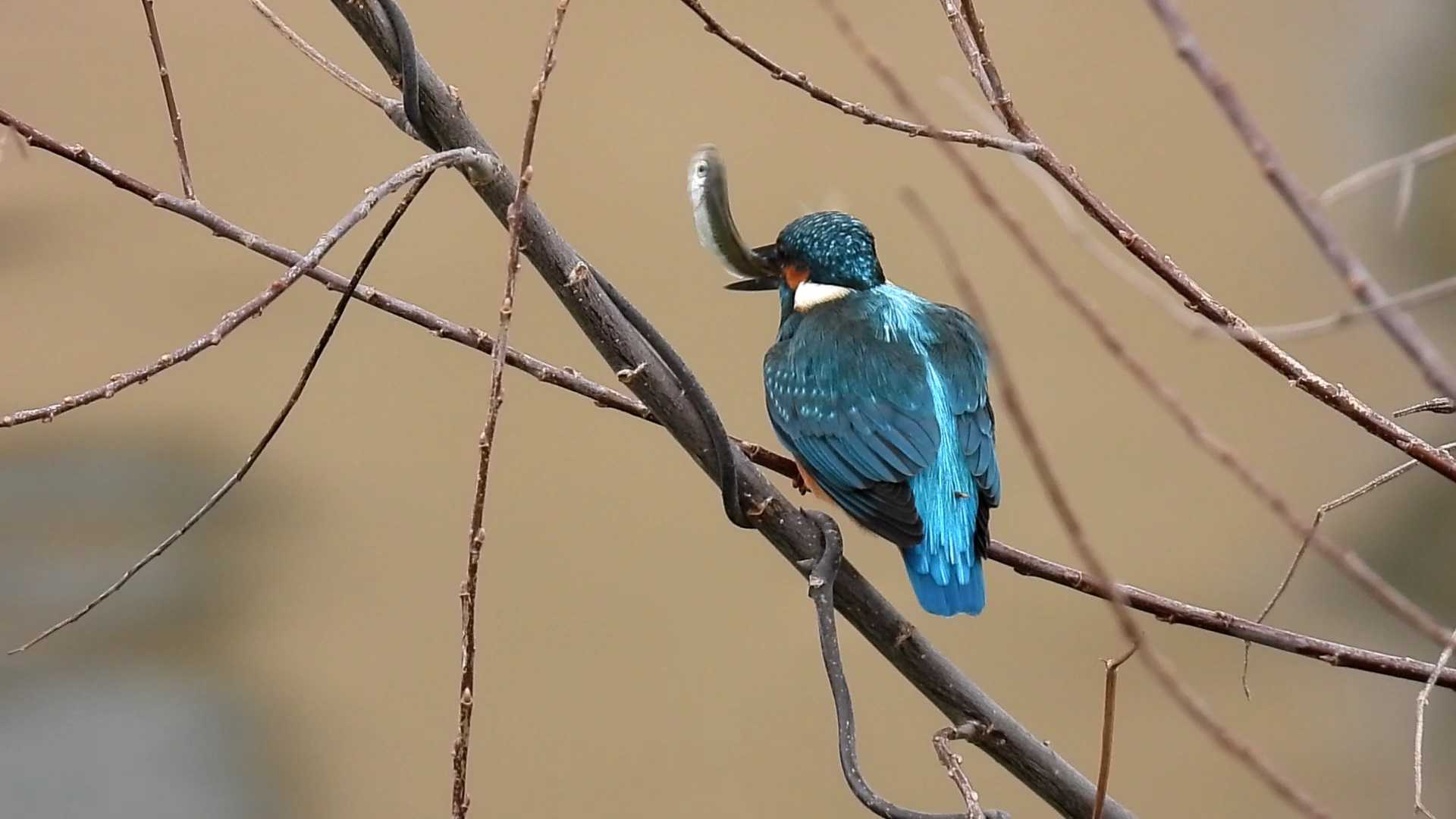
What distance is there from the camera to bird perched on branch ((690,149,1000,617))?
2.39 feet

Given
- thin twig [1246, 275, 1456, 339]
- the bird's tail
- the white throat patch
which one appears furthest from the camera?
the white throat patch

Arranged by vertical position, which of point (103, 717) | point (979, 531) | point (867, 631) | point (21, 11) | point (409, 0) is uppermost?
point (409, 0)

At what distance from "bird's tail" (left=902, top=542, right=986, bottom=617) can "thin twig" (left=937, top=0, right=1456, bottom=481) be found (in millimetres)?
228

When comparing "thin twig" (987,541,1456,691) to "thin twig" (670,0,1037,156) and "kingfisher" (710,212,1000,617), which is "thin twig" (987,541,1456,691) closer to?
"kingfisher" (710,212,1000,617)

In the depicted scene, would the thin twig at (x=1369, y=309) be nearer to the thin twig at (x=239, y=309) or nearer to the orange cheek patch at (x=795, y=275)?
the thin twig at (x=239, y=309)

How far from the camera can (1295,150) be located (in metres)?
1.41

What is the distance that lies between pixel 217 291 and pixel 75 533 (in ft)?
1.03

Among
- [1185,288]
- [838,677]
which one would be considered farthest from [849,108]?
[838,677]

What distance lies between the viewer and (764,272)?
90cm

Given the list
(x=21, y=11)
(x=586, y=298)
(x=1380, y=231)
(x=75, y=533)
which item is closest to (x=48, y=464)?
(x=75, y=533)

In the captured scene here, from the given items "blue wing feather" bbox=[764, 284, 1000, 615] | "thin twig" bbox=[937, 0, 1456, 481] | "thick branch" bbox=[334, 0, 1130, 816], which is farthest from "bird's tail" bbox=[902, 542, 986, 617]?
"thin twig" bbox=[937, 0, 1456, 481]

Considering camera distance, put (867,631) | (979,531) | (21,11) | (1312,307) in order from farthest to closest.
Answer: (1312,307) < (21,11) < (979,531) < (867,631)

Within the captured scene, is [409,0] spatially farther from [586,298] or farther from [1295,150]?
[1295,150]

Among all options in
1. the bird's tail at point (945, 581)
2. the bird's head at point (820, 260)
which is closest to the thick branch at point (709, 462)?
the bird's tail at point (945, 581)
